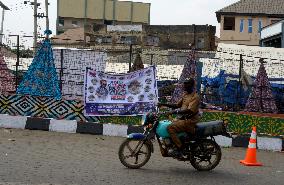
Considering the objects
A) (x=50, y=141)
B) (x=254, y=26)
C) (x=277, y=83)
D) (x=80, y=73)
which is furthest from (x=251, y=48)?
(x=254, y=26)

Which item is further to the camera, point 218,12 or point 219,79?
point 218,12

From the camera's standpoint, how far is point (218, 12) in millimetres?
53156

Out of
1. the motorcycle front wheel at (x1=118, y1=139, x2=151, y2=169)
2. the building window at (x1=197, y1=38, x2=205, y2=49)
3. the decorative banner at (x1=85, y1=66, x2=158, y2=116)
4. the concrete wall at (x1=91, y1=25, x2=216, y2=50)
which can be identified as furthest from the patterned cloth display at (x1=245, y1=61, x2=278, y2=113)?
the building window at (x1=197, y1=38, x2=205, y2=49)

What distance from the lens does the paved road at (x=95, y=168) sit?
23.4 ft

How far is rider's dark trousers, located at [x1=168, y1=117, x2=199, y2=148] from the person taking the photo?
830cm

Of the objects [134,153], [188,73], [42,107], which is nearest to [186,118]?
[134,153]

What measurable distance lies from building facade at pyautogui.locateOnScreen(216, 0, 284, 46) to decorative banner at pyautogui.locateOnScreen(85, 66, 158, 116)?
3975cm

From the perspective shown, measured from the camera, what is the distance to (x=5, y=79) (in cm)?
1423

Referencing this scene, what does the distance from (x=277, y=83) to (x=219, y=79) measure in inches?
92.7

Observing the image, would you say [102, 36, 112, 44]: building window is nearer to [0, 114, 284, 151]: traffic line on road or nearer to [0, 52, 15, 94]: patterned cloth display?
[0, 52, 15, 94]: patterned cloth display

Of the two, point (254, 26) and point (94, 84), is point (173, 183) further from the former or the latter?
point (254, 26)

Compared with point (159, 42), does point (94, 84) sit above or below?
below

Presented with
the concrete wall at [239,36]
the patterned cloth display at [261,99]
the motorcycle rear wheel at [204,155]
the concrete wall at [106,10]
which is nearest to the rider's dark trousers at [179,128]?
the motorcycle rear wheel at [204,155]

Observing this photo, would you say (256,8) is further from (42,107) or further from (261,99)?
(42,107)
